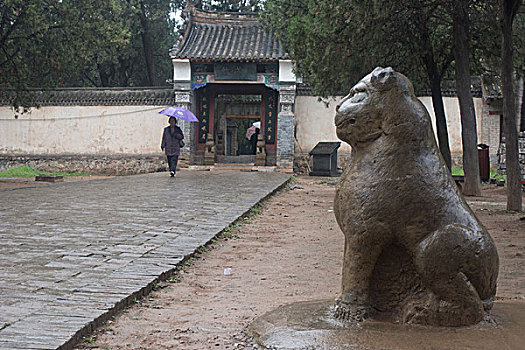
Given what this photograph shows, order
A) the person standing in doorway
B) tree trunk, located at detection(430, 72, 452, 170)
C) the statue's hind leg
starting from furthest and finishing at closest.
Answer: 1. the person standing in doorway
2. tree trunk, located at detection(430, 72, 452, 170)
3. the statue's hind leg

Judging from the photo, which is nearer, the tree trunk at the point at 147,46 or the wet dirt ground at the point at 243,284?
the wet dirt ground at the point at 243,284

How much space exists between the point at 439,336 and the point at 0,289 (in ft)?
9.33

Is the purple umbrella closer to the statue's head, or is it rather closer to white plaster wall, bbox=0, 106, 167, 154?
white plaster wall, bbox=0, 106, 167, 154

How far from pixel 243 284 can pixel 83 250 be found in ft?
5.38

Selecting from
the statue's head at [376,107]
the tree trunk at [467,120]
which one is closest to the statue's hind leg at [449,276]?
the statue's head at [376,107]

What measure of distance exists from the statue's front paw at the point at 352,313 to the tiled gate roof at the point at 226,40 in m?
20.1

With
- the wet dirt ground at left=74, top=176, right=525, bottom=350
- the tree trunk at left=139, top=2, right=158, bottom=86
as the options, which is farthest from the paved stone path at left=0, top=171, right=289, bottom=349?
the tree trunk at left=139, top=2, right=158, bottom=86

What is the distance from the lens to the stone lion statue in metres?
2.89

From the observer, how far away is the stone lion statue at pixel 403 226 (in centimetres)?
289

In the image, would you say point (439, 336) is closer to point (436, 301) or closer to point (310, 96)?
point (436, 301)

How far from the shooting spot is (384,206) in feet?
9.67

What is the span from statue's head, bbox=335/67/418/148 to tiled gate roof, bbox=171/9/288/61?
19.7m

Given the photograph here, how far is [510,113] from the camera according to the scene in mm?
9484

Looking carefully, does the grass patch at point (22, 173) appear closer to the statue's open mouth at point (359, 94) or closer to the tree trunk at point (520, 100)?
the tree trunk at point (520, 100)
